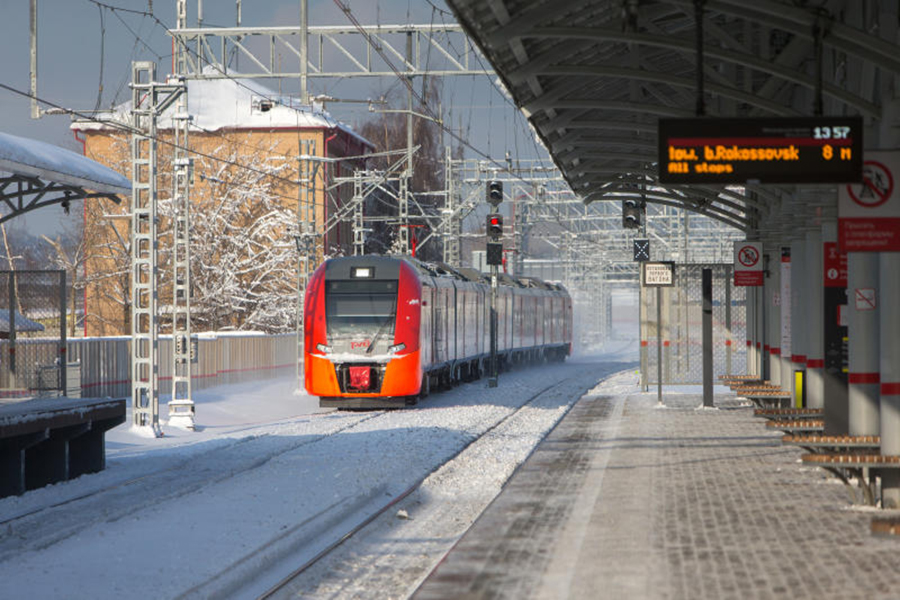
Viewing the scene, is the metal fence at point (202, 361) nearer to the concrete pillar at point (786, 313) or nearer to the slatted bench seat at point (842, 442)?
the concrete pillar at point (786, 313)

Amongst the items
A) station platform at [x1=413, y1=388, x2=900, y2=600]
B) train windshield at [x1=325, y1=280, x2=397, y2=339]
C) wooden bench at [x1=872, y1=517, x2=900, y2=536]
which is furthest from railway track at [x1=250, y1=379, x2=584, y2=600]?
Result: train windshield at [x1=325, y1=280, x2=397, y2=339]

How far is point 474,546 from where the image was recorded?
9.91m

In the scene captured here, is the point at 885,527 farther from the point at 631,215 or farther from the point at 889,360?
the point at 631,215

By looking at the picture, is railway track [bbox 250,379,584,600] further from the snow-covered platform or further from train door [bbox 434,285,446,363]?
train door [bbox 434,285,446,363]

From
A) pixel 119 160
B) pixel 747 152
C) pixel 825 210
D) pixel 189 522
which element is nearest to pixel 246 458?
pixel 189 522

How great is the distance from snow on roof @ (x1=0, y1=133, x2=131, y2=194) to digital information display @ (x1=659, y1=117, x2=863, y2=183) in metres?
7.83

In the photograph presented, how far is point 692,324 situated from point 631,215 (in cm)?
255

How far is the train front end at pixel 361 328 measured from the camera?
24.9 m

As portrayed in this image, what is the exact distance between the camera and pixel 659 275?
74.0 feet

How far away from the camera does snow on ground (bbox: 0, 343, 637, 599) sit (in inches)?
366

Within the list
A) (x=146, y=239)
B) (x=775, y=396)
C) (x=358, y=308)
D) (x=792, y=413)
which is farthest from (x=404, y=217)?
(x=792, y=413)

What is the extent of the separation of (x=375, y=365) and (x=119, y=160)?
1222 inches

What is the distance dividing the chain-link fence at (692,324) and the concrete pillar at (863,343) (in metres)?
11.6

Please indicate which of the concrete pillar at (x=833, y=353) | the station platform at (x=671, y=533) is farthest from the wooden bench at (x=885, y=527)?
the concrete pillar at (x=833, y=353)
